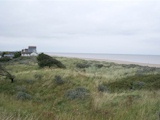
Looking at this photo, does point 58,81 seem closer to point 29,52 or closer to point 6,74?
point 6,74

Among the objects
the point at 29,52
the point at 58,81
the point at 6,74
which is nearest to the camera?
the point at 58,81

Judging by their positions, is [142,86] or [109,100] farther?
[142,86]

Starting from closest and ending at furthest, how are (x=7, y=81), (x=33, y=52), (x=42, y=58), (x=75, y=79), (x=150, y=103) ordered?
(x=150, y=103) < (x=75, y=79) < (x=7, y=81) < (x=42, y=58) < (x=33, y=52)

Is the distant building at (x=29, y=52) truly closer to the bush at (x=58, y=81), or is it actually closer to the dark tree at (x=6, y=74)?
the dark tree at (x=6, y=74)

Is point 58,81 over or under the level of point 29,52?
under

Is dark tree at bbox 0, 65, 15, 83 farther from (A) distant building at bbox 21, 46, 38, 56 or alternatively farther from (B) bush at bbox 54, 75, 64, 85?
(A) distant building at bbox 21, 46, 38, 56

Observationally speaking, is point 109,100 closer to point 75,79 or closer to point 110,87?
point 110,87

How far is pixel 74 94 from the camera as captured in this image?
496 inches

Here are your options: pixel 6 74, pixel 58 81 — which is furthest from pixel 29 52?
pixel 58 81

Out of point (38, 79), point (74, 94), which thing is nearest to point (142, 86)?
point (74, 94)

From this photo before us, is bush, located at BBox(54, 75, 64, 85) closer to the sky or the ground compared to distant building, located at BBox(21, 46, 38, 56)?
closer to the ground

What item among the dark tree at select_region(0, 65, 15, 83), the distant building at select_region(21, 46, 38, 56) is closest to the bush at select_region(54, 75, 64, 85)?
the dark tree at select_region(0, 65, 15, 83)

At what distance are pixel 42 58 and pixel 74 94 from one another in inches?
823

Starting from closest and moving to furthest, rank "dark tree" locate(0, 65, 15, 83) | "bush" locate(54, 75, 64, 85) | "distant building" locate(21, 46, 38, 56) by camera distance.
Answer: "bush" locate(54, 75, 64, 85) → "dark tree" locate(0, 65, 15, 83) → "distant building" locate(21, 46, 38, 56)
